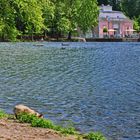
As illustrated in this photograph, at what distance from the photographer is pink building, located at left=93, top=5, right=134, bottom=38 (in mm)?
147625

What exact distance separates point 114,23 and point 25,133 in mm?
141143

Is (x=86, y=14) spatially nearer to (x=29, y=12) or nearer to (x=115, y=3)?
(x=115, y=3)

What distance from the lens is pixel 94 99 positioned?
898 inches

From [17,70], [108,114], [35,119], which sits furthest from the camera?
[17,70]

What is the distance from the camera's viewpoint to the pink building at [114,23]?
148m

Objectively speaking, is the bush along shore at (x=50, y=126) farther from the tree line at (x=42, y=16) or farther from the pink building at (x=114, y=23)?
the pink building at (x=114, y=23)

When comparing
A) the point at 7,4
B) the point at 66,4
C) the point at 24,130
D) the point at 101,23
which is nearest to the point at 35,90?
the point at 7,4

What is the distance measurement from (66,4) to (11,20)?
97.5m

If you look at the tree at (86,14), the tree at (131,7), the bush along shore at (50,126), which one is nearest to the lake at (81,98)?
the bush along shore at (50,126)

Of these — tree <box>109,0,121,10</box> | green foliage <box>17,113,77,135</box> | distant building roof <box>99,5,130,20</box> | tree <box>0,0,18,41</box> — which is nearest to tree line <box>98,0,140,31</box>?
tree <box>109,0,121,10</box>

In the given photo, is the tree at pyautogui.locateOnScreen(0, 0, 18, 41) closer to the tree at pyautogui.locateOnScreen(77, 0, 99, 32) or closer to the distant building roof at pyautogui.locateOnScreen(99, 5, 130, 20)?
the tree at pyautogui.locateOnScreen(77, 0, 99, 32)

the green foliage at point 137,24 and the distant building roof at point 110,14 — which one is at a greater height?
the distant building roof at point 110,14

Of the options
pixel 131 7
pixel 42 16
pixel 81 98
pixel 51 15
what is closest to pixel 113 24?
pixel 131 7

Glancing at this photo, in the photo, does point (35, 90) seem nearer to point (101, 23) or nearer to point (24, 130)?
point (24, 130)
